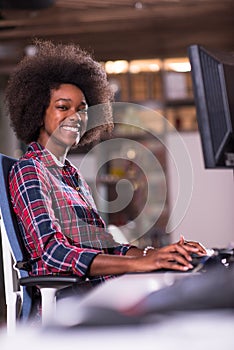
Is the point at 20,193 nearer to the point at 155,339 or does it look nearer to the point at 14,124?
the point at 14,124

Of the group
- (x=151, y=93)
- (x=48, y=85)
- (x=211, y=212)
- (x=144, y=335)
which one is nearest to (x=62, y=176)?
(x=48, y=85)

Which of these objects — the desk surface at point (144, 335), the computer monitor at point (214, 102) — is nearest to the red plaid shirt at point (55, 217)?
the computer monitor at point (214, 102)

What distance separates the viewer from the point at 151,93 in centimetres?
763

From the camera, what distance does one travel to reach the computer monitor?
1405 mm

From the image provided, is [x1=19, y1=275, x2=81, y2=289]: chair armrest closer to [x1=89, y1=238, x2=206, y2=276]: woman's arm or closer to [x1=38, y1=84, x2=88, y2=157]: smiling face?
[x1=89, y1=238, x2=206, y2=276]: woman's arm

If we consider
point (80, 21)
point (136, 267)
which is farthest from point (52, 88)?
point (80, 21)

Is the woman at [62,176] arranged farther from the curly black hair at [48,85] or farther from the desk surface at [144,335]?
the desk surface at [144,335]

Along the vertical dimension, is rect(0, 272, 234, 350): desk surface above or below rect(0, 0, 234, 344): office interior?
below

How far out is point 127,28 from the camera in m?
7.16

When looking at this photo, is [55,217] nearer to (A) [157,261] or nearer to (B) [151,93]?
(A) [157,261]

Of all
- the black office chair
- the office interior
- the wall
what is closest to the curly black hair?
the black office chair

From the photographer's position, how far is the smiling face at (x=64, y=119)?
7.18 ft

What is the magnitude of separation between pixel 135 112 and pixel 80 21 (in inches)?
43.6

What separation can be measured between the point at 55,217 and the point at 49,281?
215 millimetres
